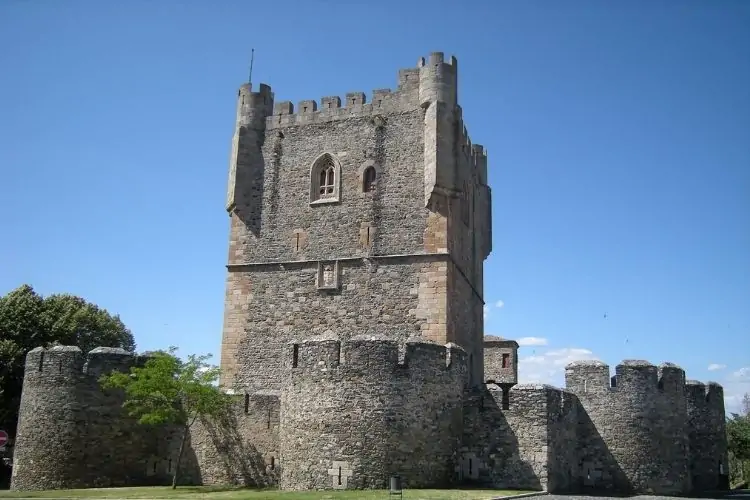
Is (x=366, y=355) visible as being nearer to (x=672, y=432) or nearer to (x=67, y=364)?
(x=67, y=364)

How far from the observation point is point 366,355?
20906 millimetres

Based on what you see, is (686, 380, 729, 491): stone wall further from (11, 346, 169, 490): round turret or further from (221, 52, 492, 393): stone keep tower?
(11, 346, 169, 490): round turret

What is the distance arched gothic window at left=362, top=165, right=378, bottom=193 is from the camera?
91.4 ft

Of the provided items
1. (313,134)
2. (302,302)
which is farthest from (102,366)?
(313,134)

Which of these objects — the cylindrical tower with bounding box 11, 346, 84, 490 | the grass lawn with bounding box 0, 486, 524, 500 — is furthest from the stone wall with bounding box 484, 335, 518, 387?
the cylindrical tower with bounding box 11, 346, 84, 490

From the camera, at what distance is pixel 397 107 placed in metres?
28.4

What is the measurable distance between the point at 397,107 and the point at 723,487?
56.1 ft

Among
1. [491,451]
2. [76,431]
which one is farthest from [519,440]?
[76,431]

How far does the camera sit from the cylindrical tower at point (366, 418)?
20.3m

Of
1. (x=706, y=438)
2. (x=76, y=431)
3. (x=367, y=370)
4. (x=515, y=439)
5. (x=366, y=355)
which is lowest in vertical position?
(x=76, y=431)

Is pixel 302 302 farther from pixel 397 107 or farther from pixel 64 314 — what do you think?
pixel 64 314

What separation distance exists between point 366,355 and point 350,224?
25.0ft

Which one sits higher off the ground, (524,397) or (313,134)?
(313,134)

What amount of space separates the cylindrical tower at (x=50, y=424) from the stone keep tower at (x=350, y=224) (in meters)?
5.09
